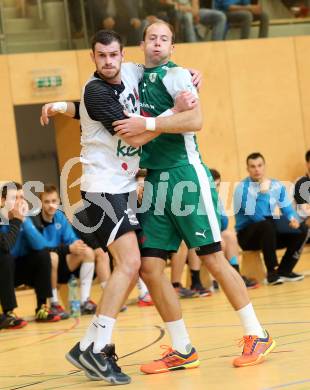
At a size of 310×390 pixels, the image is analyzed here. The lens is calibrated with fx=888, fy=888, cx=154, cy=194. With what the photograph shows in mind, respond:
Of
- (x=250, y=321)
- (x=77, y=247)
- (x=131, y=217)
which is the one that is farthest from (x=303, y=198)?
(x=131, y=217)

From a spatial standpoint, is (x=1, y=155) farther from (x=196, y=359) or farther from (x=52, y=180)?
(x=196, y=359)

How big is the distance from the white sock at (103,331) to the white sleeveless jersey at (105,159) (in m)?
0.66

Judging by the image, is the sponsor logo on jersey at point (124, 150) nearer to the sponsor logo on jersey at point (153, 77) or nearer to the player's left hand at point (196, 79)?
the sponsor logo on jersey at point (153, 77)

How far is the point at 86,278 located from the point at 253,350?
13.6ft

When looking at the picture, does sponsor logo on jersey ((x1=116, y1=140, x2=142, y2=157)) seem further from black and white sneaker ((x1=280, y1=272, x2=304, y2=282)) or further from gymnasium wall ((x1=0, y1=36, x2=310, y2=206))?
gymnasium wall ((x1=0, y1=36, x2=310, y2=206))

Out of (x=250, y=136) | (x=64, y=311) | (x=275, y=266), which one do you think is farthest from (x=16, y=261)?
(x=250, y=136)

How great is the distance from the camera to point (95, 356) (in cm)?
450

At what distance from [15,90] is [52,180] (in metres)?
2.82

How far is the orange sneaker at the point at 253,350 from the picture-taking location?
4.57 metres

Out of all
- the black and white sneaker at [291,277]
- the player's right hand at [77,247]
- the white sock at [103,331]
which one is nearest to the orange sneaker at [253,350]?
the white sock at [103,331]

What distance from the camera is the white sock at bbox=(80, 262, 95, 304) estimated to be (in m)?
8.58

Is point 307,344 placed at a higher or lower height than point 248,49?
lower

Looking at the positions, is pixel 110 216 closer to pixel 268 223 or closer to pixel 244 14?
pixel 268 223

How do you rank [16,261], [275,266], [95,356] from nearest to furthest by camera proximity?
[95,356] → [16,261] → [275,266]
